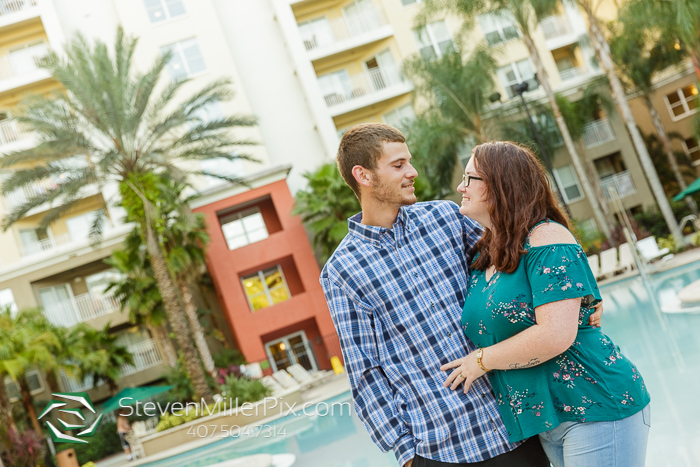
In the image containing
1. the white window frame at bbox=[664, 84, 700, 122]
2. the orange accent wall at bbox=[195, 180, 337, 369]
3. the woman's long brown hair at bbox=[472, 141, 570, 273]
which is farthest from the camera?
the white window frame at bbox=[664, 84, 700, 122]

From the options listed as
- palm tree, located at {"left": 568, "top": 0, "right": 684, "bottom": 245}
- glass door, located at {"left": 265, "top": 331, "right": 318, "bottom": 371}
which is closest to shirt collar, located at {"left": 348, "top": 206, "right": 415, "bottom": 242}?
palm tree, located at {"left": 568, "top": 0, "right": 684, "bottom": 245}

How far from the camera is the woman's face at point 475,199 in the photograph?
2.44 meters

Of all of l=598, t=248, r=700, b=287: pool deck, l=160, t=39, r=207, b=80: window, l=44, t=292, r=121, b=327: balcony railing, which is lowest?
l=598, t=248, r=700, b=287: pool deck

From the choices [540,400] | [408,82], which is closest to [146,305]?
[408,82]

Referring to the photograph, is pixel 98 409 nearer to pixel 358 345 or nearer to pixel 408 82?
pixel 408 82

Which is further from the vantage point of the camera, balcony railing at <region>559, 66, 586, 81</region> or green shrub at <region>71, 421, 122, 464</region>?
balcony railing at <region>559, 66, 586, 81</region>

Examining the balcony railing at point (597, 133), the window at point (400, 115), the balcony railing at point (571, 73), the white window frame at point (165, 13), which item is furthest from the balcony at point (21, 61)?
the balcony railing at point (597, 133)

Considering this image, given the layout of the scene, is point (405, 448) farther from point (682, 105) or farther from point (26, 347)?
point (682, 105)

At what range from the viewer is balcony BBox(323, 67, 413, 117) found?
28500 mm

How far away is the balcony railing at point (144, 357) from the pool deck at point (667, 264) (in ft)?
59.9

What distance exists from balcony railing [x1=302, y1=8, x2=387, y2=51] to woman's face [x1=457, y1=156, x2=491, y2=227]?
27901 millimetres

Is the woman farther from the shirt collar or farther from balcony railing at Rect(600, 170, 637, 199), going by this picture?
balcony railing at Rect(600, 170, 637, 199)

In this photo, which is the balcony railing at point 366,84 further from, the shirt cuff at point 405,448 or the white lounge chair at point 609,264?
the shirt cuff at point 405,448

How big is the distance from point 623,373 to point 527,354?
0.37m
